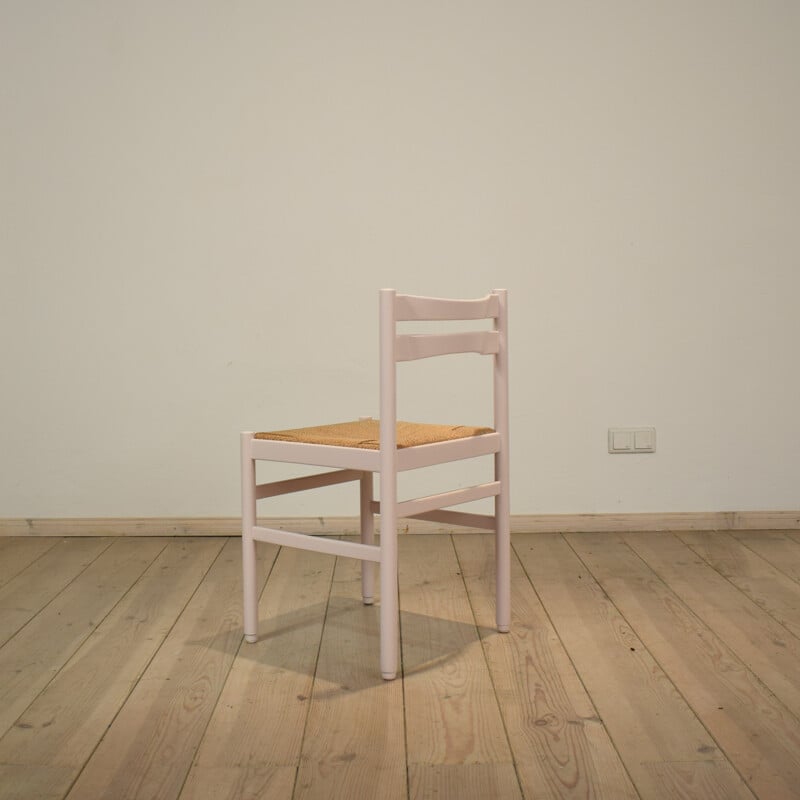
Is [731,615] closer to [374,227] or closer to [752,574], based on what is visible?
[752,574]

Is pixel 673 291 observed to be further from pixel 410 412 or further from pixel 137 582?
pixel 137 582

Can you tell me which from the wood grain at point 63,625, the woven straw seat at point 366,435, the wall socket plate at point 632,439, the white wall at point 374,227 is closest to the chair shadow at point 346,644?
the wood grain at point 63,625

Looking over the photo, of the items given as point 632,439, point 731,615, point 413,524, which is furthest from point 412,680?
point 632,439

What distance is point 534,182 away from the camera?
120 inches

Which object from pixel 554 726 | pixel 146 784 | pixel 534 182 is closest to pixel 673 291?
pixel 534 182

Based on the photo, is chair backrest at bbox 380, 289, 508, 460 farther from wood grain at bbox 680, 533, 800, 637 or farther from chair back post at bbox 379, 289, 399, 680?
wood grain at bbox 680, 533, 800, 637

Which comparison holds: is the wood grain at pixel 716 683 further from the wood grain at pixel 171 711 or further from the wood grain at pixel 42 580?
the wood grain at pixel 42 580

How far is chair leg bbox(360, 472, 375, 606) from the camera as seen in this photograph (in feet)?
7.56

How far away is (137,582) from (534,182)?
62.9 inches

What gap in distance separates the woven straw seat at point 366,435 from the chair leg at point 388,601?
15 centimetres

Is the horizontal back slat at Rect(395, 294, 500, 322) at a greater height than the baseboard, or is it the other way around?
the horizontal back slat at Rect(395, 294, 500, 322)

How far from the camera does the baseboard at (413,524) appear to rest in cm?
311

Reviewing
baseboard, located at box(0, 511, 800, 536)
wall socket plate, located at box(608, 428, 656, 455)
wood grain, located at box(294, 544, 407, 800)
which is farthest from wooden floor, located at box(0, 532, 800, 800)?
wall socket plate, located at box(608, 428, 656, 455)

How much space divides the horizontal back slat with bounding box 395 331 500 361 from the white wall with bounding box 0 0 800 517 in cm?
96
